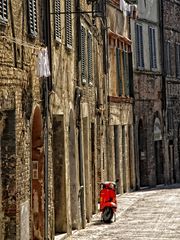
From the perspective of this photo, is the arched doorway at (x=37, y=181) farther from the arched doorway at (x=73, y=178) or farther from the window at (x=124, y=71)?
the window at (x=124, y=71)

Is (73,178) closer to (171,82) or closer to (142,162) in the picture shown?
(142,162)

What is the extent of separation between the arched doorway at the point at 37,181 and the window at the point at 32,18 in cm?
183

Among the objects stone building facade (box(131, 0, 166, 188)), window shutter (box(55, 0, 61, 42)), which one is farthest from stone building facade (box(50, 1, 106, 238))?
stone building facade (box(131, 0, 166, 188))

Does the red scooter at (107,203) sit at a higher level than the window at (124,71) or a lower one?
lower

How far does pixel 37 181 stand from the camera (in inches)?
665

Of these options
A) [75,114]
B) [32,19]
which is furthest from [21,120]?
[75,114]

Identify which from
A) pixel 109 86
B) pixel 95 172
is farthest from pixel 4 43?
pixel 109 86

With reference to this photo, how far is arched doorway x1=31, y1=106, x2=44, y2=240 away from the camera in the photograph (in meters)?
16.6

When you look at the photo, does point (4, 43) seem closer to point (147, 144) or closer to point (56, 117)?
point (56, 117)

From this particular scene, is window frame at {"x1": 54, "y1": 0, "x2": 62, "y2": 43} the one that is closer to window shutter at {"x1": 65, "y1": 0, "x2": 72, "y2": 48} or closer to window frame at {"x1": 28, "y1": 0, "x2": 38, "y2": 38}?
window shutter at {"x1": 65, "y1": 0, "x2": 72, "y2": 48}

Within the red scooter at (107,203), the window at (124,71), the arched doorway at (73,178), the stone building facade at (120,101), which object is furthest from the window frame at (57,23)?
the window at (124,71)

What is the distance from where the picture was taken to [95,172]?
990 inches

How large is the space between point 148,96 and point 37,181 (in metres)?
20.7

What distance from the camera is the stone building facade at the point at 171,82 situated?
39062mm
